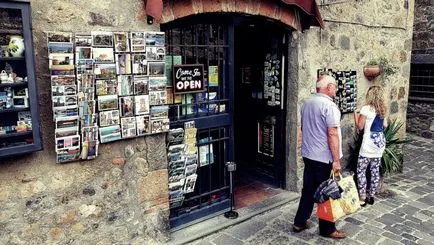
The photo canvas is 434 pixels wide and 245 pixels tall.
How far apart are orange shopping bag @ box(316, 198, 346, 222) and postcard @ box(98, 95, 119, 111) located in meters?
2.42

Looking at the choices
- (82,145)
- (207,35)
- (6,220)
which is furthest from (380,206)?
(6,220)

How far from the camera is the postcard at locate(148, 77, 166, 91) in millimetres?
3555

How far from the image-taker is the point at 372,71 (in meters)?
5.89

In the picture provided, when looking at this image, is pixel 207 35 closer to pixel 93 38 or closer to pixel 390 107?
pixel 93 38

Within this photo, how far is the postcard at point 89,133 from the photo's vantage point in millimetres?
3150

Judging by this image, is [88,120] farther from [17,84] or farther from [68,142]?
[17,84]

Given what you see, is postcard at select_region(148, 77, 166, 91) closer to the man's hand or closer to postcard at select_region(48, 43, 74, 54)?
postcard at select_region(48, 43, 74, 54)

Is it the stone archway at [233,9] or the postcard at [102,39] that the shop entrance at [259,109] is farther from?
the postcard at [102,39]

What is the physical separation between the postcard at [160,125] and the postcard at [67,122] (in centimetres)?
77

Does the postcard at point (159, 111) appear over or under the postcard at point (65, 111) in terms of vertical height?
under

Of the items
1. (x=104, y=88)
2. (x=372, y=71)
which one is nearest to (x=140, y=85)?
(x=104, y=88)

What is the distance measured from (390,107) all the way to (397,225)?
2965 mm

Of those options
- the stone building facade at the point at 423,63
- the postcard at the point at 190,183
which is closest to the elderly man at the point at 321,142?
the postcard at the point at 190,183

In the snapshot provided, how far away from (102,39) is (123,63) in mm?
287
